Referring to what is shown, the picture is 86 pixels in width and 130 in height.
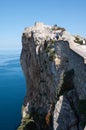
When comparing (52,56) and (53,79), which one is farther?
(52,56)

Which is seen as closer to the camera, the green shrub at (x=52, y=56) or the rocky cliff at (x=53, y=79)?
the rocky cliff at (x=53, y=79)

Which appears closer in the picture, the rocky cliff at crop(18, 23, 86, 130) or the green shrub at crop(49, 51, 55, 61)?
the rocky cliff at crop(18, 23, 86, 130)

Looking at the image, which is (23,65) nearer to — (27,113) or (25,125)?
(27,113)

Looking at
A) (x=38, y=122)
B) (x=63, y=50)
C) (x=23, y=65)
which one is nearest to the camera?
(x=63, y=50)

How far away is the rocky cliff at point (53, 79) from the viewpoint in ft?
92.3

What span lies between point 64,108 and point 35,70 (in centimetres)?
2311

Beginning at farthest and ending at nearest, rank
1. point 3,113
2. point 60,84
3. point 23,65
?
point 3,113
point 23,65
point 60,84

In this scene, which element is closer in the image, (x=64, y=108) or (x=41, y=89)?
(x=64, y=108)

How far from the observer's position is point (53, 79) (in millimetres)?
40125

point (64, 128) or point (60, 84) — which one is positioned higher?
point (60, 84)

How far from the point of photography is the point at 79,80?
28469mm

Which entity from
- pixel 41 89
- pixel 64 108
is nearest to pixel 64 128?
pixel 64 108

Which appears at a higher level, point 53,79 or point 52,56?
point 52,56

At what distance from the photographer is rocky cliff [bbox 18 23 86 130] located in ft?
92.3
